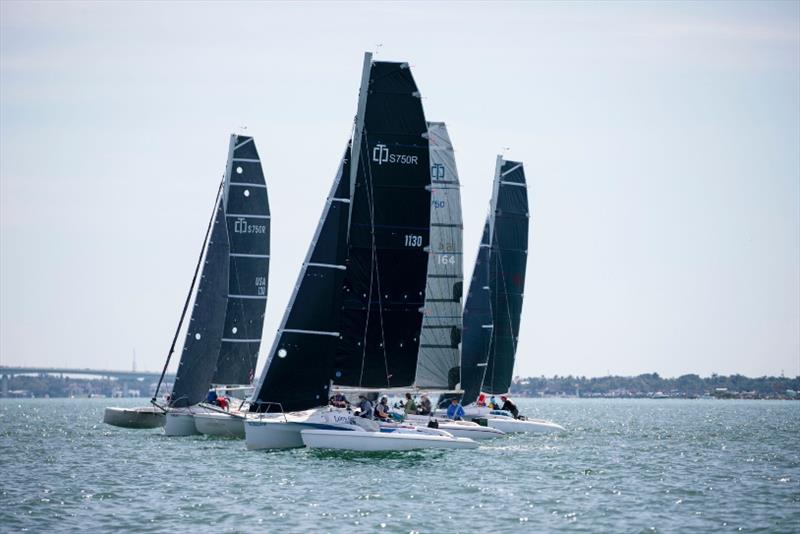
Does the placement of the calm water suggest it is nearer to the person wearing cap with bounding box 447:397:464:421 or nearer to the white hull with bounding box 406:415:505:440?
the white hull with bounding box 406:415:505:440

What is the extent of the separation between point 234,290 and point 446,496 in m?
27.0

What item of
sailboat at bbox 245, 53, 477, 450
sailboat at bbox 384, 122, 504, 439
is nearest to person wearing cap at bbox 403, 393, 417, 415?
sailboat at bbox 384, 122, 504, 439

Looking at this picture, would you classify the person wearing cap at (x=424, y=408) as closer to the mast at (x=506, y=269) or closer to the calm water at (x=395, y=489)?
the calm water at (x=395, y=489)

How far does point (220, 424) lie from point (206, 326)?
563cm

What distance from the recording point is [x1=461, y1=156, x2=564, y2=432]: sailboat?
61375 mm

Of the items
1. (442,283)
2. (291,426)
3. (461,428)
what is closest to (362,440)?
(291,426)

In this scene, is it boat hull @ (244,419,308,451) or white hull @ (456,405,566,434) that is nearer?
boat hull @ (244,419,308,451)

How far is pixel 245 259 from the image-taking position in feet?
189

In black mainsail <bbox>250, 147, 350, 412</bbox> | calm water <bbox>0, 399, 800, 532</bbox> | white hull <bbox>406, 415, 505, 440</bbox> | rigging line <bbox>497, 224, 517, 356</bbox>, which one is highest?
rigging line <bbox>497, 224, 517, 356</bbox>

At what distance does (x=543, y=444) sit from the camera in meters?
52.7

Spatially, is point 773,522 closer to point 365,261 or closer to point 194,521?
point 194,521

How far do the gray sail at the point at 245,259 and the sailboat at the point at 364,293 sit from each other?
14.3 m

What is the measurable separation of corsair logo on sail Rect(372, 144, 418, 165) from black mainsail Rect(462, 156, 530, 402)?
2018 centimetres

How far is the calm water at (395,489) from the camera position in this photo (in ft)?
90.0
